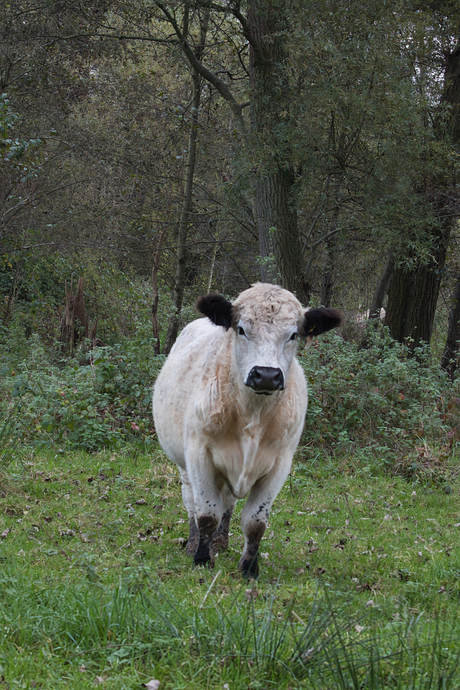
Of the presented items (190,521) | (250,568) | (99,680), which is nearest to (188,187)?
(190,521)

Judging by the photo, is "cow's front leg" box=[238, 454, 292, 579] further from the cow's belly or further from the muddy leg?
the muddy leg

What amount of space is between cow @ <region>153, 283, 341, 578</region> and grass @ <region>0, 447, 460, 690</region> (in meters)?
0.55

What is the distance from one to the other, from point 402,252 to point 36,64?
9.41 meters

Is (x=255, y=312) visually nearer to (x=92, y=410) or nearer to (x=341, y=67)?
(x=92, y=410)

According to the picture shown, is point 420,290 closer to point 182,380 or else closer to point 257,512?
point 182,380

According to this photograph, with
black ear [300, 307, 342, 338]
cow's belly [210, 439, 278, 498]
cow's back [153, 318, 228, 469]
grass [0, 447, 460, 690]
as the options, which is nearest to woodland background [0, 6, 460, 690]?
grass [0, 447, 460, 690]

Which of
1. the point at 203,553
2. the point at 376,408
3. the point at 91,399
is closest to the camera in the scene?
the point at 203,553

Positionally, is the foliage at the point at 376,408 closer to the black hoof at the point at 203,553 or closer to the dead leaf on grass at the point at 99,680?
the black hoof at the point at 203,553

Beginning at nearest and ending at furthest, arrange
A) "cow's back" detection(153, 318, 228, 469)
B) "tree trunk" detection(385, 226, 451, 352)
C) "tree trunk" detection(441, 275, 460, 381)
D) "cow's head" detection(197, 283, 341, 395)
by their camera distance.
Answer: "cow's head" detection(197, 283, 341, 395) < "cow's back" detection(153, 318, 228, 469) < "tree trunk" detection(385, 226, 451, 352) < "tree trunk" detection(441, 275, 460, 381)

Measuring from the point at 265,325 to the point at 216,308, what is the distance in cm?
48

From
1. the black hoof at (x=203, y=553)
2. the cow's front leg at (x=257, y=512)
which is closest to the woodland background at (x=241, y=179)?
the black hoof at (x=203, y=553)

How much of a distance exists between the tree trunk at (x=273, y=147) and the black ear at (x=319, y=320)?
7.41 m

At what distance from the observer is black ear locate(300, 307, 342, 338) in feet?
19.0

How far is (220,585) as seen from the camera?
518cm
